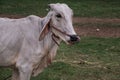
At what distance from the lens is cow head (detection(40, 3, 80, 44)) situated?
14.3 feet

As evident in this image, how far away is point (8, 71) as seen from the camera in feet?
24.0

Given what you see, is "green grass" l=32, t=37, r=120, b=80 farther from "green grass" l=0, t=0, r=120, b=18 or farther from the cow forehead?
"green grass" l=0, t=0, r=120, b=18

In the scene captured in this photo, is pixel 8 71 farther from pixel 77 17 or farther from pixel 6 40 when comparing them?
pixel 77 17

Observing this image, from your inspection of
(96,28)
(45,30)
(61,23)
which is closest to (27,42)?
(45,30)

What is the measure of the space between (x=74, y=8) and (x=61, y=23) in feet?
47.2

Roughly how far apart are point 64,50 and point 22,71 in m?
4.86

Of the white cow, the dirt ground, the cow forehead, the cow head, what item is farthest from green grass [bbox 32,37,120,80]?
the cow forehead

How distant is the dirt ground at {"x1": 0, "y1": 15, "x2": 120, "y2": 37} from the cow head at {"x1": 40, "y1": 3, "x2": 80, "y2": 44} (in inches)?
303

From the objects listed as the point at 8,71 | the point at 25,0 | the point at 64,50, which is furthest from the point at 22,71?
the point at 25,0

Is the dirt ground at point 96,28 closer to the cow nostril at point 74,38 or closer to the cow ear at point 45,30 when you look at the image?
the cow ear at point 45,30

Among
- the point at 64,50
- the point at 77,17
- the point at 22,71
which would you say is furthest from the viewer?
the point at 77,17

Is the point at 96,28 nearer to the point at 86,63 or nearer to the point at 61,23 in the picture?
the point at 86,63

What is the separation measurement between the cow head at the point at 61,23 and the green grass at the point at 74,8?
12.1m

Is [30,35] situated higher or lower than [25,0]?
higher
